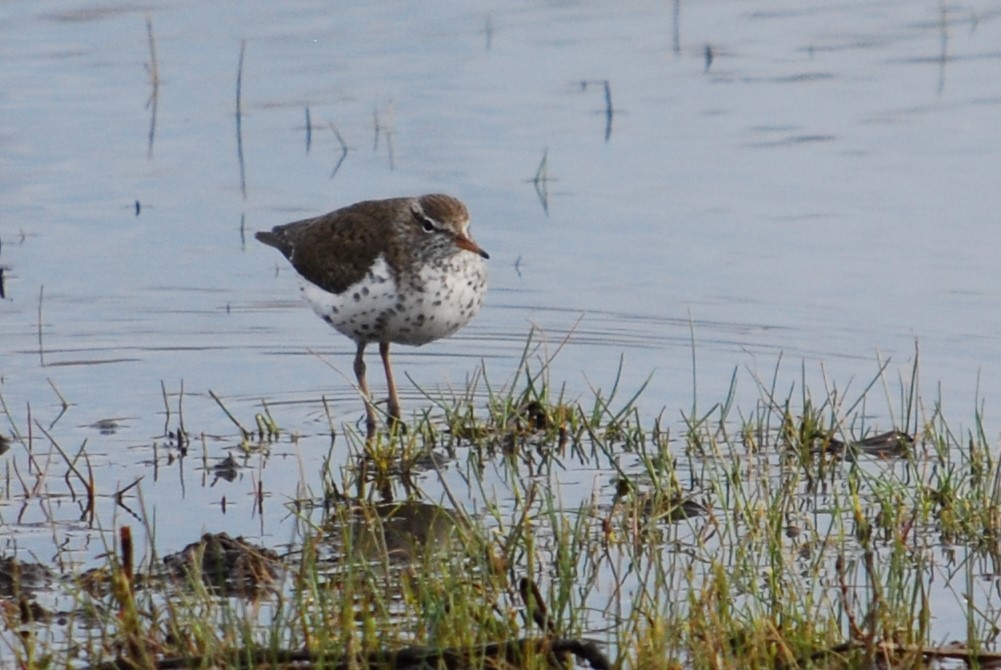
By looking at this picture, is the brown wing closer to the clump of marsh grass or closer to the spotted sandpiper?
the spotted sandpiper

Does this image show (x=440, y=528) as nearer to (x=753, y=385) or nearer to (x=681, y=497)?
(x=681, y=497)

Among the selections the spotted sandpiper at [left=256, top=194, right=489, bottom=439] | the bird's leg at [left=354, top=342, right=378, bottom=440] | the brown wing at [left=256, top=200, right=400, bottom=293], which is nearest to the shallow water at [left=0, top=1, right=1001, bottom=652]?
the bird's leg at [left=354, top=342, right=378, bottom=440]

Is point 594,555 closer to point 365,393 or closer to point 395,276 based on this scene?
point 365,393

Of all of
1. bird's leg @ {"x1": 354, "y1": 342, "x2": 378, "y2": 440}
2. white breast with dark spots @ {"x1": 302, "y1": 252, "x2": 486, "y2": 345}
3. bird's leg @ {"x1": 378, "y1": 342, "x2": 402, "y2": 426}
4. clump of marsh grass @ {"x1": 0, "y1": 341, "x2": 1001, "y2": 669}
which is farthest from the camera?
bird's leg @ {"x1": 378, "y1": 342, "x2": 402, "y2": 426}

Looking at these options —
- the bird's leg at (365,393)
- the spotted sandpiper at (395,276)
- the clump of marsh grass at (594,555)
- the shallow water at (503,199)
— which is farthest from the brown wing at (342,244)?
the clump of marsh grass at (594,555)

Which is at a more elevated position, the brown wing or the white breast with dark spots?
the brown wing

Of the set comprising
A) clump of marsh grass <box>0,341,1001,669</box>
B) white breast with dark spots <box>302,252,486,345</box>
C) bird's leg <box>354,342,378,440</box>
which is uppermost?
white breast with dark spots <box>302,252,486,345</box>

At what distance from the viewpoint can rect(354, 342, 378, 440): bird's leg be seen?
8523 mm

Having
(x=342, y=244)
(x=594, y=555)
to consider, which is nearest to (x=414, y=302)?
(x=342, y=244)

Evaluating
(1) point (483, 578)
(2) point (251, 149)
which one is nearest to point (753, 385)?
(1) point (483, 578)

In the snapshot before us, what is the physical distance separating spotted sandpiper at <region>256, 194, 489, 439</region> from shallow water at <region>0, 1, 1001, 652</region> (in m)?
0.37

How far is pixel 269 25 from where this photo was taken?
53.3 ft

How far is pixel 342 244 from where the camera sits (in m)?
9.10

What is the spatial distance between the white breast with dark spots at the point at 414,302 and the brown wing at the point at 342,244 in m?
0.09
